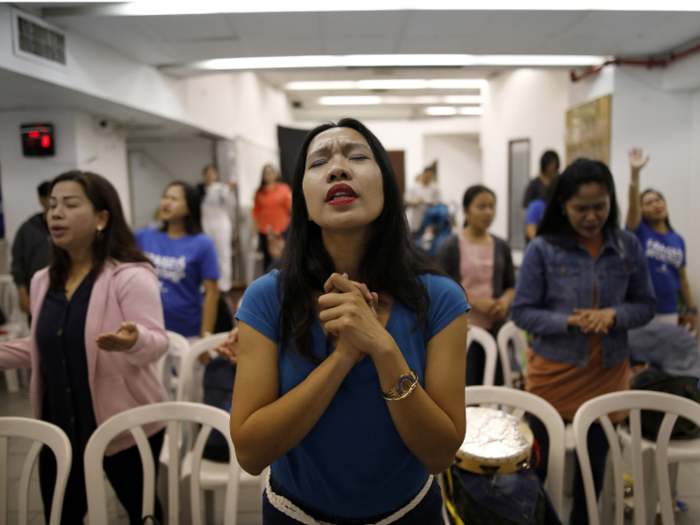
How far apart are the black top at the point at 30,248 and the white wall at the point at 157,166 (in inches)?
142

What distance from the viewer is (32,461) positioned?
1.36m

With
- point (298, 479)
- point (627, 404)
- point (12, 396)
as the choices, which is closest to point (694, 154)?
point (627, 404)

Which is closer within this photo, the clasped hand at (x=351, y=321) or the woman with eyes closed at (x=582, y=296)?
the clasped hand at (x=351, y=321)

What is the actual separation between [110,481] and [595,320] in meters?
1.72

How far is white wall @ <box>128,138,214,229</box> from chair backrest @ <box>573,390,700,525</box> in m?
6.25

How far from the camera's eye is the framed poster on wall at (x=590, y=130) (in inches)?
187

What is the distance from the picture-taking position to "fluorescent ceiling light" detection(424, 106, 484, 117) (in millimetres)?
11969

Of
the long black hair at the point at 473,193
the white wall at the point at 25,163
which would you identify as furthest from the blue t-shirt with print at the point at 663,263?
the white wall at the point at 25,163

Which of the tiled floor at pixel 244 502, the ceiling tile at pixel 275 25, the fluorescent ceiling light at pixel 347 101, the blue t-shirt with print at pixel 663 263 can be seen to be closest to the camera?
the tiled floor at pixel 244 502

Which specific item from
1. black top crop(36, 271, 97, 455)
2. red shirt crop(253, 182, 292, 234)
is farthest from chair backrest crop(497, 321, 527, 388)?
red shirt crop(253, 182, 292, 234)

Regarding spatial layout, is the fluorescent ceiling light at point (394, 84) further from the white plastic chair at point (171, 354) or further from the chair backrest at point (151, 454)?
the chair backrest at point (151, 454)

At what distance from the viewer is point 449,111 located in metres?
12.3

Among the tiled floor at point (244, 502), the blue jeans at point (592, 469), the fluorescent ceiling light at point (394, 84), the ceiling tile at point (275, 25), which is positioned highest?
the fluorescent ceiling light at point (394, 84)

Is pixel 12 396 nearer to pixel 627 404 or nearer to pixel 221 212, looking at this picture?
pixel 221 212
